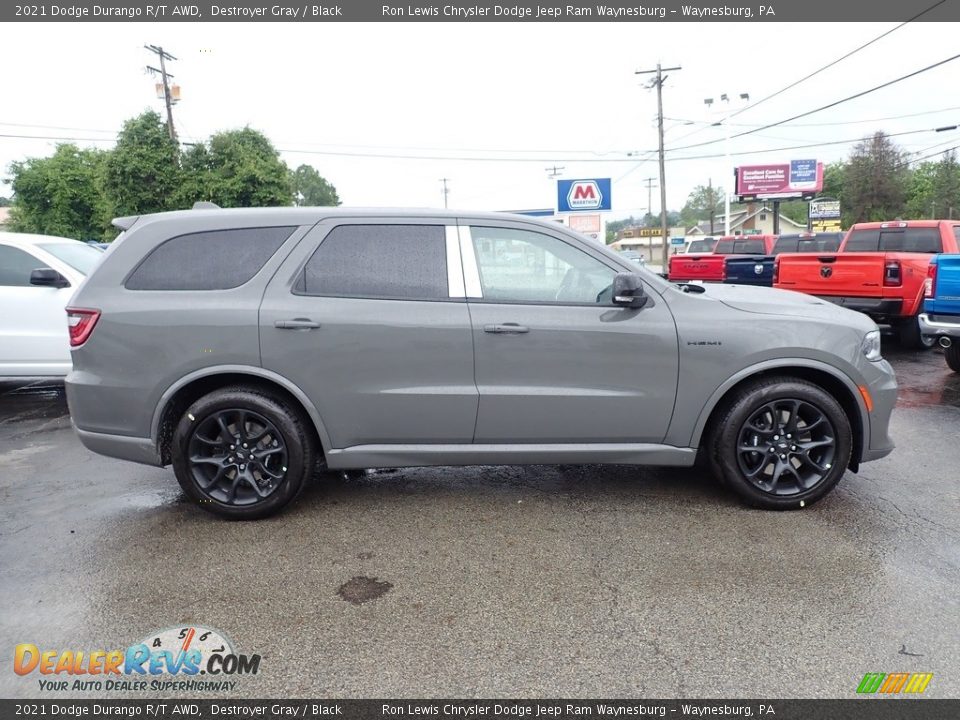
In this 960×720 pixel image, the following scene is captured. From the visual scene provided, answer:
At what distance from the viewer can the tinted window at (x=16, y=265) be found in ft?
22.4

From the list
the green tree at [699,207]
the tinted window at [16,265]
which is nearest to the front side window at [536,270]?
the tinted window at [16,265]

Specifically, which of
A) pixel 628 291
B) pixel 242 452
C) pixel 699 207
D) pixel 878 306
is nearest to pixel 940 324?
pixel 878 306

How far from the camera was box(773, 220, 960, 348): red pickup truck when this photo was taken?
855cm

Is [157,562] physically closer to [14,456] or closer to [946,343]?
[14,456]

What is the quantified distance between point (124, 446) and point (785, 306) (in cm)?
410

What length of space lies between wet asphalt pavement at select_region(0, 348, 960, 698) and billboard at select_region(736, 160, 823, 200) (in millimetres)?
54443

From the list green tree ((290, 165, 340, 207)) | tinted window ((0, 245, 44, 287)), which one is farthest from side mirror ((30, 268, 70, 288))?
green tree ((290, 165, 340, 207))

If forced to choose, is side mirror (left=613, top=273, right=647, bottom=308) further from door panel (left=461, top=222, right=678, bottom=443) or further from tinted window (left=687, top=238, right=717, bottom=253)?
tinted window (left=687, top=238, right=717, bottom=253)

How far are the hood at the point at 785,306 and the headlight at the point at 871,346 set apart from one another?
0.05 m

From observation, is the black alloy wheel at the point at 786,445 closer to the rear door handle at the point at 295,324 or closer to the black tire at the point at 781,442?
the black tire at the point at 781,442

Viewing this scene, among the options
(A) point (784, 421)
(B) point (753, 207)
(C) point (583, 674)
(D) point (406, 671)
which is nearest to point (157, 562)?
(D) point (406, 671)

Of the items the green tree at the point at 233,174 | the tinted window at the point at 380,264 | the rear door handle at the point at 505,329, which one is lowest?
the rear door handle at the point at 505,329

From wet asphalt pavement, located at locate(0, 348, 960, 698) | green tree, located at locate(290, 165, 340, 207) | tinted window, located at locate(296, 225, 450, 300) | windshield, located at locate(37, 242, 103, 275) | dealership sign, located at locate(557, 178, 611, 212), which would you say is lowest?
wet asphalt pavement, located at locate(0, 348, 960, 698)

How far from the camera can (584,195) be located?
2327 centimetres
